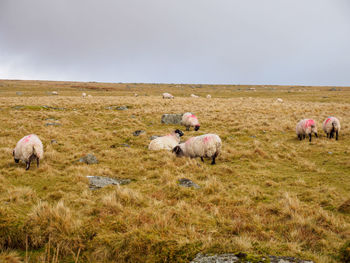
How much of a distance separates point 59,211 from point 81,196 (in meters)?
1.68

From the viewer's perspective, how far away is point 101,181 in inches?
362

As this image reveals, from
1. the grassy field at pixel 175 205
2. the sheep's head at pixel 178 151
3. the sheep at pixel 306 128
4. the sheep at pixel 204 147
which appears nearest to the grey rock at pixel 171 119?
the grassy field at pixel 175 205

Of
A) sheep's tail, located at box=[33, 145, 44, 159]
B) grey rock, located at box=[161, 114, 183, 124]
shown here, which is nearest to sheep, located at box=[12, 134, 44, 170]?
sheep's tail, located at box=[33, 145, 44, 159]

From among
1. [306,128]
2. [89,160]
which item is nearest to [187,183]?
[89,160]

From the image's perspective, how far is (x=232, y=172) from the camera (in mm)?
10828

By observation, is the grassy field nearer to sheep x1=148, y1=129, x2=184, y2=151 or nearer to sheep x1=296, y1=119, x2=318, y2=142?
sheep x1=148, y1=129, x2=184, y2=151

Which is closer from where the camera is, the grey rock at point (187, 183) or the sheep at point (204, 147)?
the grey rock at point (187, 183)

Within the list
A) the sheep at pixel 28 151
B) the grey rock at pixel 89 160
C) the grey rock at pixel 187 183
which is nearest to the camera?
the grey rock at pixel 187 183

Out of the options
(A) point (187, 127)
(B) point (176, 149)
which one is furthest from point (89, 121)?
(B) point (176, 149)

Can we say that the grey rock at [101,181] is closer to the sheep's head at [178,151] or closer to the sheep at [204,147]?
the sheep's head at [178,151]

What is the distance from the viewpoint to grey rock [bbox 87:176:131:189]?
8.78 m

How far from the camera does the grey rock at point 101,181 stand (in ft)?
28.8

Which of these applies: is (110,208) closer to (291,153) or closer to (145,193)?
(145,193)

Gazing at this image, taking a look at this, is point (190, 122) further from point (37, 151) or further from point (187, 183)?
point (37, 151)
